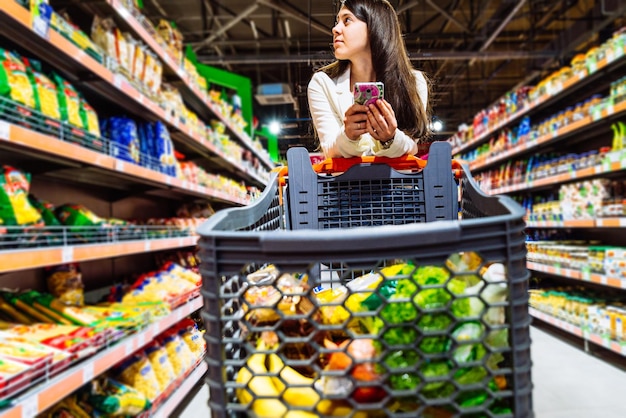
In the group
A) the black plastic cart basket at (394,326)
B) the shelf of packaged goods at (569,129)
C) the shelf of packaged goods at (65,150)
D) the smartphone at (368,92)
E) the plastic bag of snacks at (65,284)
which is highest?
the shelf of packaged goods at (569,129)

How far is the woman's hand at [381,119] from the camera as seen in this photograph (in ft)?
2.79

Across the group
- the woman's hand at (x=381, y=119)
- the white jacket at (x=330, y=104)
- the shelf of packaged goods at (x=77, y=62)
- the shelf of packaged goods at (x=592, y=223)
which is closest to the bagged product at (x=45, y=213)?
the shelf of packaged goods at (x=77, y=62)

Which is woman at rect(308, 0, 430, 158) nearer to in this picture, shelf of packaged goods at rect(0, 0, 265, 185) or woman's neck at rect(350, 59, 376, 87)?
woman's neck at rect(350, 59, 376, 87)

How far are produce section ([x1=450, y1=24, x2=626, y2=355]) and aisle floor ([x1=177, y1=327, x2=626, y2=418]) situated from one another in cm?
16

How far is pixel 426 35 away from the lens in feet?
7.07

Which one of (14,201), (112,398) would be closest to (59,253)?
(14,201)

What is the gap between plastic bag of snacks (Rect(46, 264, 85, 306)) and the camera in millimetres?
2016

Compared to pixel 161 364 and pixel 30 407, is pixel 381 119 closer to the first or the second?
pixel 30 407

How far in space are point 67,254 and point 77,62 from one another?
80cm

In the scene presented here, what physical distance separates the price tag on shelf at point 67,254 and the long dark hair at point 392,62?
121 cm

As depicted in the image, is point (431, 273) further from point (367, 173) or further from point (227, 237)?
point (367, 173)

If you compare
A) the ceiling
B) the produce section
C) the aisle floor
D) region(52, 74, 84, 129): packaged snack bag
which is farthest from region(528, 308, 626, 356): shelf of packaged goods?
region(52, 74, 84, 129): packaged snack bag

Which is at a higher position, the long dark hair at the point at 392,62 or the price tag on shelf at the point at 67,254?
the long dark hair at the point at 392,62

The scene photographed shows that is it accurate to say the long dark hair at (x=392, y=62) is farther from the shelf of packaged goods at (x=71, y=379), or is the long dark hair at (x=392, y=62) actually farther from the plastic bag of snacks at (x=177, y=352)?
the plastic bag of snacks at (x=177, y=352)
